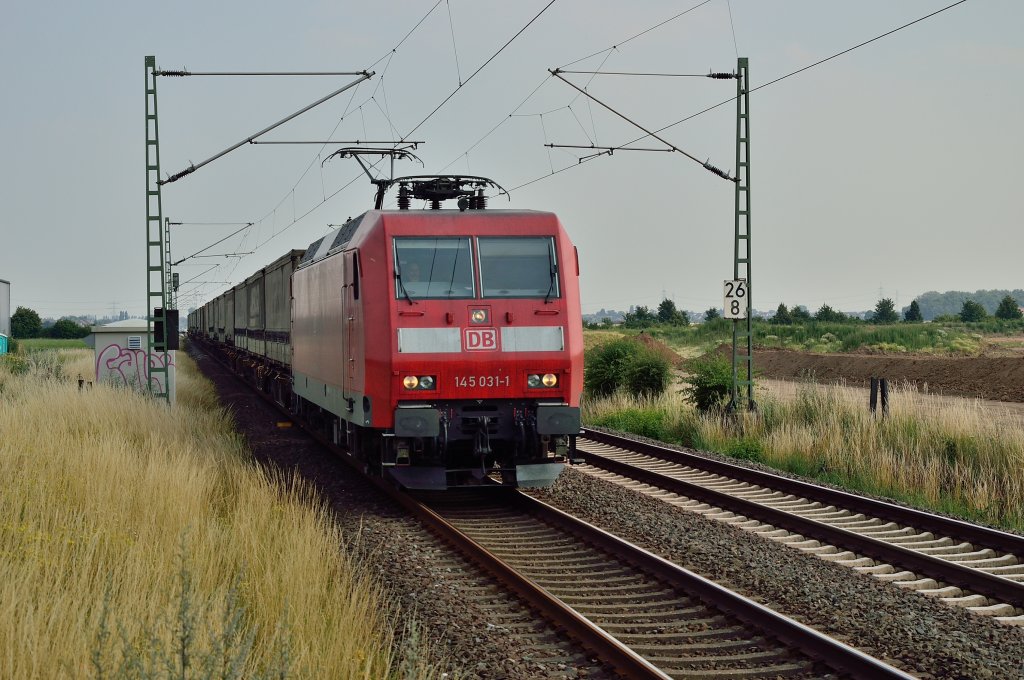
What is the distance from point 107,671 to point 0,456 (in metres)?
5.98

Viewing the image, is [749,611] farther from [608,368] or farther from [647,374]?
[608,368]

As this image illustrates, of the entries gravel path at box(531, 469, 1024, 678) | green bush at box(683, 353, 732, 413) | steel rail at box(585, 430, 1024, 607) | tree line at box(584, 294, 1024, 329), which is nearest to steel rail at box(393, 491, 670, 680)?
gravel path at box(531, 469, 1024, 678)

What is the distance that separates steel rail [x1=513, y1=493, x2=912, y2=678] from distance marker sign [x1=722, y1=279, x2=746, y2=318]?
929 centimetres

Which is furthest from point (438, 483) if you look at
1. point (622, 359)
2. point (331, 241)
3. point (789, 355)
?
point (789, 355)

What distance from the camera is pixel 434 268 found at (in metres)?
11.4

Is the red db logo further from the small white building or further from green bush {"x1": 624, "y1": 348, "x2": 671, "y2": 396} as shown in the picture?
the small white building

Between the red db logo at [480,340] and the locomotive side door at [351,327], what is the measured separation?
4.30 ft

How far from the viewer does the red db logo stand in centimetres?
1120

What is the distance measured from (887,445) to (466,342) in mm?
7388

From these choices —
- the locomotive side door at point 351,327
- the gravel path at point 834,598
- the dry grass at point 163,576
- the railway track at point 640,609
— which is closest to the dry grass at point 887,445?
the gravel path at point 834,598

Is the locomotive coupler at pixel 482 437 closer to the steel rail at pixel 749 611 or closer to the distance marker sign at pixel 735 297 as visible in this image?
the steel rail at pixel 749 611

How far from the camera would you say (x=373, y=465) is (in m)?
12.5

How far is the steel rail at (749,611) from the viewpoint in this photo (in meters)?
6.01

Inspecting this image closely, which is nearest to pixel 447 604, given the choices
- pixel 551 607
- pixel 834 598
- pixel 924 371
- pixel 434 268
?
pixel 551 607
